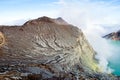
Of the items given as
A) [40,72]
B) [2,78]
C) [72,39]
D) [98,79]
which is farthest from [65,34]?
[2,78]

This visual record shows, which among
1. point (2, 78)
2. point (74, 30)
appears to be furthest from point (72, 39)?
point (2, 78)

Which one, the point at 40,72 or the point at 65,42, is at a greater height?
the point at 65,42

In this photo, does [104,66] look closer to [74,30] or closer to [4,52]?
[74,30]

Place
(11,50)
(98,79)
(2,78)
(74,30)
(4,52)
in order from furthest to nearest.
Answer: (74,30) < (11,50) < (4,52) < (98,79) < (2,78)

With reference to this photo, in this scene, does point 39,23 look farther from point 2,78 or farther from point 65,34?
point 2,78

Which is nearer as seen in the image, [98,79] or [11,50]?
[98,79]

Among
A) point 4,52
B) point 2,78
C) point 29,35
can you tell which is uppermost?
point 29,35

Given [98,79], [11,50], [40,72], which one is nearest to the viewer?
[40,72]
